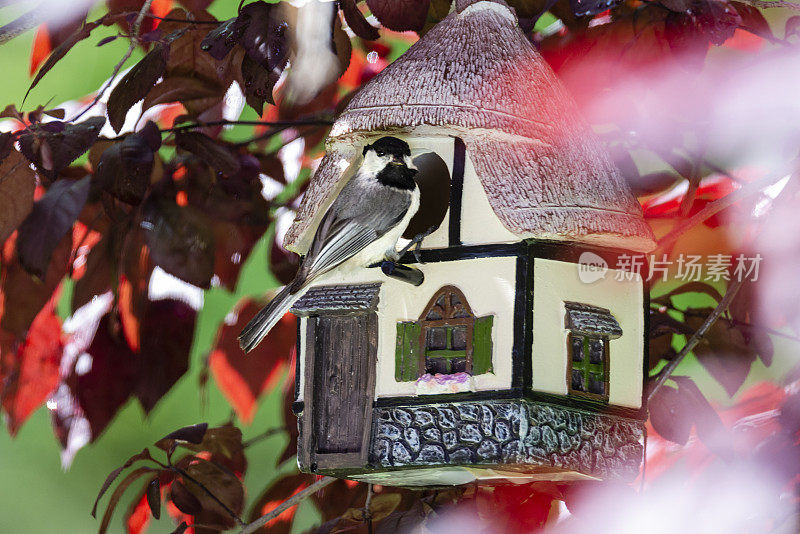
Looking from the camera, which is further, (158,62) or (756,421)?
(756,421)

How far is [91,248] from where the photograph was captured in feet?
7.91

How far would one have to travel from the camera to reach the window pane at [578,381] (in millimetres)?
1997

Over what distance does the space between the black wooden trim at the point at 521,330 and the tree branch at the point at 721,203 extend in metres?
0.34

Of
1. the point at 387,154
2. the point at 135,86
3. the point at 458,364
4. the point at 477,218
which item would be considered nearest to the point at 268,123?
the point at 135,86

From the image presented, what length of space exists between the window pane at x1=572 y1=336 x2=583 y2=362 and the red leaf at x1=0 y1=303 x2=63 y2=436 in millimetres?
1068

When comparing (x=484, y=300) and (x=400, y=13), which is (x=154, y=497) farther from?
(x=400, y=13)

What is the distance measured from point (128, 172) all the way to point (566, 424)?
836 millimetres

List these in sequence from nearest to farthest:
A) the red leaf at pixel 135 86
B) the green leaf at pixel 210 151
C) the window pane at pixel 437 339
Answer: the window pane at pixel 437 339
the red leaf at pixel 135 86
the green leaf at pixel 210 151

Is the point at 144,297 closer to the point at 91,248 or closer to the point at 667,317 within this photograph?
the point at 91,248

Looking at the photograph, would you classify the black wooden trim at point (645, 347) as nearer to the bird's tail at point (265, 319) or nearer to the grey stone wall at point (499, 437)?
the grey stone wall at point (499, 437)

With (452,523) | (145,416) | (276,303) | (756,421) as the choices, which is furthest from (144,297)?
(756,421)

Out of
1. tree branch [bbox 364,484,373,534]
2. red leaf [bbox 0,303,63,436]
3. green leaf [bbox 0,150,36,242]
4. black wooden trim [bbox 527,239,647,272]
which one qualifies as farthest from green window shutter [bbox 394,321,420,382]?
red leaf [bbox 0,303,63,436]

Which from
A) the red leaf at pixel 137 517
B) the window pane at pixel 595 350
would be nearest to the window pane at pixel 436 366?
the window pane at pixel 595 350

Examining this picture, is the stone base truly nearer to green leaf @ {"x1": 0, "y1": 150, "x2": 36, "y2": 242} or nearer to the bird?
the bird
